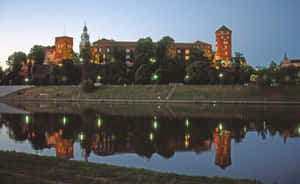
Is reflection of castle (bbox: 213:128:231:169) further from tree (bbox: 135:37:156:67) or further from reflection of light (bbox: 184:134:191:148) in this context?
tree (bbox: 135:37:156:67)

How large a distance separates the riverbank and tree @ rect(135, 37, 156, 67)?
19951mm

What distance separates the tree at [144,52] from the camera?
3246 inches

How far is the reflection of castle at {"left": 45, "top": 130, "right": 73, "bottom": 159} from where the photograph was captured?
12.6 m

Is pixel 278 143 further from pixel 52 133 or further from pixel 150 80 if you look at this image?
pixel 150 80

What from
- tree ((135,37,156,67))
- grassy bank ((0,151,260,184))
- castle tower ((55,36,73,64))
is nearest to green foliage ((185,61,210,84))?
tree ((135,37,156,67))

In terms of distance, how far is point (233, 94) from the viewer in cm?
5353

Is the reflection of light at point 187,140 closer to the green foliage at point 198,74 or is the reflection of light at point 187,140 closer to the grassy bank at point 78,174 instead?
the grassy bank at point 78,174

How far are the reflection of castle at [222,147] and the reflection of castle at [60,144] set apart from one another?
678cm

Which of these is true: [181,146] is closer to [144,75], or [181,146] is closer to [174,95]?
[174,95]

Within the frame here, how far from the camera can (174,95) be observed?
55781mm

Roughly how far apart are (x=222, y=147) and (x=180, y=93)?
42751 mm

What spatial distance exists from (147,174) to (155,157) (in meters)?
3.99

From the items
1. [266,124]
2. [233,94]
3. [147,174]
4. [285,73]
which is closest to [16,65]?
[233,94]

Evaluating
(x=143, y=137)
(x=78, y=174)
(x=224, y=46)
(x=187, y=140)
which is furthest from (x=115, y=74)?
(x=78, y=174)
